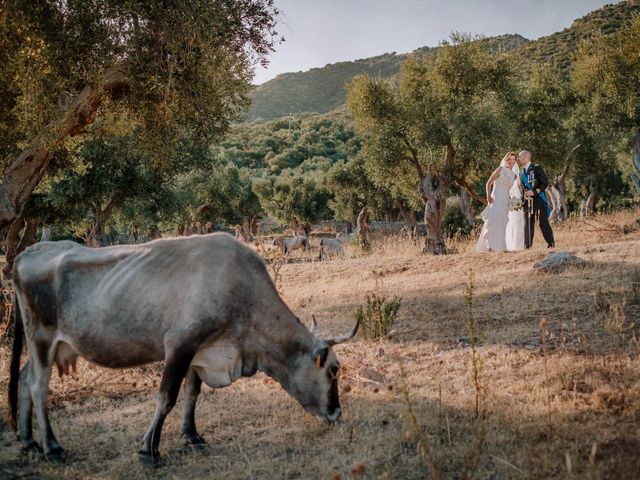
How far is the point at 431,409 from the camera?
5789mm

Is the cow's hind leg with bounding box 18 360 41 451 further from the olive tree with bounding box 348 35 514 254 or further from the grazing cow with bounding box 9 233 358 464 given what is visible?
the olive tree with bounding box 348 35 514 254

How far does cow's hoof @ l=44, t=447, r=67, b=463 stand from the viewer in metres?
5.24

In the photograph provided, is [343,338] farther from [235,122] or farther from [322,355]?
[235,122]

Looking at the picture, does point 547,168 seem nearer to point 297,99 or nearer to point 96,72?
point 96,72

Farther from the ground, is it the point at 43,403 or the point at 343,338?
the point at 343,338

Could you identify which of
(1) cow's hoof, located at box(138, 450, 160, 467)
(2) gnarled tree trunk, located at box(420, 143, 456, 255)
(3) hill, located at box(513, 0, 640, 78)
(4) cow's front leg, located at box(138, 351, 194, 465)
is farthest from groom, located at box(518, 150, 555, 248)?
(3) hill, located at box(513, 0, 640, 78)

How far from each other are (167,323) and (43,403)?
66.7 inches

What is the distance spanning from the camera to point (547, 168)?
3016cm

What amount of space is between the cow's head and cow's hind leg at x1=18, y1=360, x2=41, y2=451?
2.83 metres

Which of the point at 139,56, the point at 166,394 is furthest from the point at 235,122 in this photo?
the point at 166,394

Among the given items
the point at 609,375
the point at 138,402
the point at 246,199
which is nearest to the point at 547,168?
the point at 609,375

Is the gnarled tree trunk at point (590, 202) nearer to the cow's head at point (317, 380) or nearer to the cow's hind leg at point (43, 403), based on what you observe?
the cow's head at point (317, 380)

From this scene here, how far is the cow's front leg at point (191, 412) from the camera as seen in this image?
18.5 feet

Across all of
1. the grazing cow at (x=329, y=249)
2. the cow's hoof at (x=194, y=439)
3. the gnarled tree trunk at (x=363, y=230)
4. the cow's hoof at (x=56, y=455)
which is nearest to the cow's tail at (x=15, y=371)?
the cow's hoof at (x=56, y=455)
